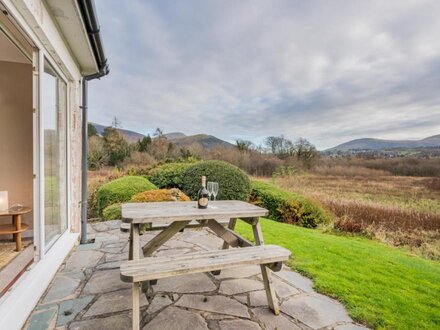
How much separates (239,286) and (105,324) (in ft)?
3.64

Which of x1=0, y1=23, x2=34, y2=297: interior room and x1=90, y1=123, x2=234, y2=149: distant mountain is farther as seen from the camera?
x1=90, y1=123, x2=234, y2=149: distant mountain

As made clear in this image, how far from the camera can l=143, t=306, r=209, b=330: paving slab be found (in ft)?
5.31

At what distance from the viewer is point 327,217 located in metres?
5.61

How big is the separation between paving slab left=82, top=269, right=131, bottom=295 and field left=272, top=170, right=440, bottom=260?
181 inches

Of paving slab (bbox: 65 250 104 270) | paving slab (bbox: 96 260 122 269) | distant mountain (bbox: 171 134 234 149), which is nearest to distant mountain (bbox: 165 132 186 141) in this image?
distant mountain (bbox: 171 134 234 149)

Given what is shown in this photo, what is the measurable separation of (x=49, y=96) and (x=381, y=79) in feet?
29.0

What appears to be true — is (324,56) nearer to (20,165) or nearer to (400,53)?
(400,53)

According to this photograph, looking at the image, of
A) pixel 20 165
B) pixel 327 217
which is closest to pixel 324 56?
pixel 327 217

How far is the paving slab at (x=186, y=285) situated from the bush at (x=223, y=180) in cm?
322

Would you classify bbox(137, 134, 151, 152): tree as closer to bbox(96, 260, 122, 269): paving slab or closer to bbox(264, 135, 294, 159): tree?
bbox(264, 135, 294, 159): tree

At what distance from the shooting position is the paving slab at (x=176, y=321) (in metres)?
1.62

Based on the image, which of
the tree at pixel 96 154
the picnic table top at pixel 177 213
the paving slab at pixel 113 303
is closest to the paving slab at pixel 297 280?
the picnic table top at pixel 177 213

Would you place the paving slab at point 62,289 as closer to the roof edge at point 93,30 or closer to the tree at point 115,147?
the roof edge at point 93,30

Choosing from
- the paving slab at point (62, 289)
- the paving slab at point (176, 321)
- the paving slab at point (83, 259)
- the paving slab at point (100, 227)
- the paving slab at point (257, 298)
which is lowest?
the paving slab at point (257, 298)
